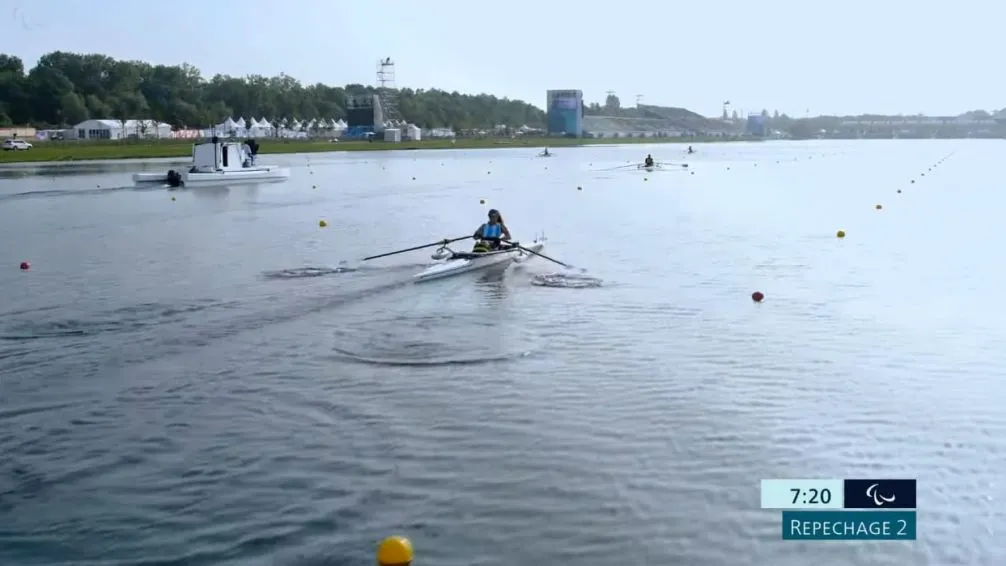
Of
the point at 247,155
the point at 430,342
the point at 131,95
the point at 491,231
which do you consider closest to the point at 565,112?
the point at 131,95

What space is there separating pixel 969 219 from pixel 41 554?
→ 30232 mm

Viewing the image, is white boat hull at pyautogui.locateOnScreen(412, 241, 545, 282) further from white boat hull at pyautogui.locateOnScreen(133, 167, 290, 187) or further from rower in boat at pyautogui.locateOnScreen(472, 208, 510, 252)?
white boat hull at pyautogui.locateOnScreen(133, 167, 290, 187)

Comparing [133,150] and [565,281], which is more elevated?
[133,150]

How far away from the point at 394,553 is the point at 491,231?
1404cm

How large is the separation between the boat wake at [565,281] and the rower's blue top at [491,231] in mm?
1214

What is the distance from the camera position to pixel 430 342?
14.2 meters

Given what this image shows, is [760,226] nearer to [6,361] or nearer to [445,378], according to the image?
[445,378]

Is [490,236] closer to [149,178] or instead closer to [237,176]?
[237,176]

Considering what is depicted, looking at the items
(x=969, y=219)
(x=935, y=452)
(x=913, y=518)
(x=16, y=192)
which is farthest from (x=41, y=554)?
(x=16, y=192)

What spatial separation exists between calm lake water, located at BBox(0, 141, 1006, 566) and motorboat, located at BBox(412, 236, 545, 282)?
0.31m

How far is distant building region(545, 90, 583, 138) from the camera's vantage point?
18312 cm

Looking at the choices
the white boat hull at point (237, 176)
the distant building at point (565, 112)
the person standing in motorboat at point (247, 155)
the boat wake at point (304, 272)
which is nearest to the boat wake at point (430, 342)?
the boat wake at point (304, 272)

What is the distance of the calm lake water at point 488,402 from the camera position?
8000 mm

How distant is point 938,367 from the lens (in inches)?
507
